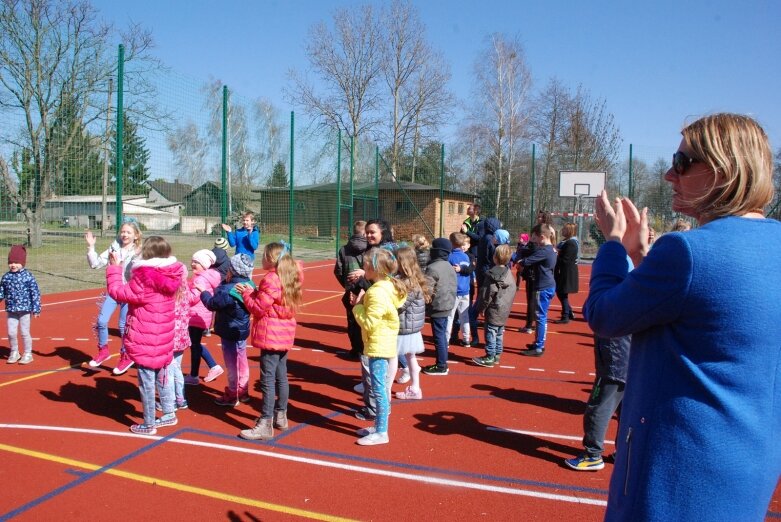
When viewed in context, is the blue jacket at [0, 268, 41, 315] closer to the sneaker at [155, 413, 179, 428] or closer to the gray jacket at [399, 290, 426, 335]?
the sneaker at [155, 413, 179, 428]

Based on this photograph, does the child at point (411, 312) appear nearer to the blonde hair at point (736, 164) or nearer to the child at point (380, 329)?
the child at point (380, 329)

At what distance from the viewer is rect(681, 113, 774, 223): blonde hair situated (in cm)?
139

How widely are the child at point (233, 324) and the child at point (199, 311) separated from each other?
122 millimetres

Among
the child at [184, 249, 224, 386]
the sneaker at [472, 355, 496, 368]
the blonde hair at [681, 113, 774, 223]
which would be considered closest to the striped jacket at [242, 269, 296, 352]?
the child at [184, 249, 224, 386]

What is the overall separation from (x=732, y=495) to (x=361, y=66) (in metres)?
38.4

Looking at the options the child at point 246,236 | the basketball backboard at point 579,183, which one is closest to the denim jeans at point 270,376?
the child at point 246,236

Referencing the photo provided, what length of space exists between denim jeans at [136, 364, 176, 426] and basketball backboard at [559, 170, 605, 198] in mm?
17748

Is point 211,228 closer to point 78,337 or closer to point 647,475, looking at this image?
point 78,337

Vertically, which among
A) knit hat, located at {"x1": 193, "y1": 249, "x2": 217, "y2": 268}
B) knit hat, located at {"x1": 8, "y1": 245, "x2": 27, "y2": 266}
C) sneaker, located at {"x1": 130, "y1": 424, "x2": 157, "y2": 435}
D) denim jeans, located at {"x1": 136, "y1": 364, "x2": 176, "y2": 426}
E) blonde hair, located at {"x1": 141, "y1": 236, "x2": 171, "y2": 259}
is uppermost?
blonde hair, located at {"x1": 141, "y1": 236, "x2": 171, "y2": 259}

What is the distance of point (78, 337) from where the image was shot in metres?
8.34

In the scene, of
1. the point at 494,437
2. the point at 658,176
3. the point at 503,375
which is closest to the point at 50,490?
the point at 494,437

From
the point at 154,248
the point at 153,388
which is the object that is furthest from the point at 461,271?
the point at 153,388

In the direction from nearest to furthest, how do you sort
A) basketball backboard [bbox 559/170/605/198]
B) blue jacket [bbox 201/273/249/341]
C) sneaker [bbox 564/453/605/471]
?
sneaker [bbox 564/453/605/471]
blue jacket [bbox 201/273/249/341]
basketball backboard [bbox 559/170/605/198]

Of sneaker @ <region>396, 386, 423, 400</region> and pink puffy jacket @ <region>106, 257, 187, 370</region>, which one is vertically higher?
pink puffy jacket @ <region>106, 257, 187, 370</region>
